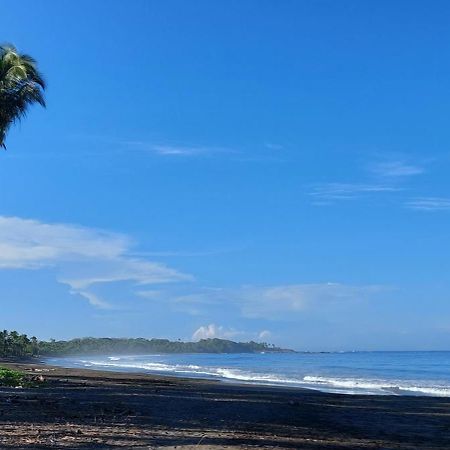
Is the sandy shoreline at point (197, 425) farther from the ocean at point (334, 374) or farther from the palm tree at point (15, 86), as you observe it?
the ocean at point (334, 374)

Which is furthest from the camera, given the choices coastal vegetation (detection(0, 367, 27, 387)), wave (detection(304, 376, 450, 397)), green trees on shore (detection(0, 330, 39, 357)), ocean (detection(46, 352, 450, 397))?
green trees on shore (detection(0, 330, 39, 357))

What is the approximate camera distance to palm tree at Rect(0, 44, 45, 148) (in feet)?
83.4

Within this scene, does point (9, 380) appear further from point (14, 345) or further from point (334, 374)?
point (14, 345)

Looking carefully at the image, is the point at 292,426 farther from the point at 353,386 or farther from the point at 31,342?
the point at 31,342

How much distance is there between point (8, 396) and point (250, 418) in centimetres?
646

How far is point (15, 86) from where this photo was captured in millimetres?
25562

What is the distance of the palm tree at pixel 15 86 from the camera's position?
25.4 m

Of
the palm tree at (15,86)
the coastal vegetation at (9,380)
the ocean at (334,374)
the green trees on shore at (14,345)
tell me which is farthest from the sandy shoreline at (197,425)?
the green trees on shore at (14,345)

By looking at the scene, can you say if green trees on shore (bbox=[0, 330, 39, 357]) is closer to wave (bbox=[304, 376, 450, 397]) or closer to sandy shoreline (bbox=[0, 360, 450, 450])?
wave (bbox=[304, 376, 450, 397])

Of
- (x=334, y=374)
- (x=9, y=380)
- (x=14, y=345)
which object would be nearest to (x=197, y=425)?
(x=9, y=380)

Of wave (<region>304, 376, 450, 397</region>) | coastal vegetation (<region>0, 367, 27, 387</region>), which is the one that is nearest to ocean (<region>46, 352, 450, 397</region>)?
wave (<region>304, 376, 450, 397</region>)

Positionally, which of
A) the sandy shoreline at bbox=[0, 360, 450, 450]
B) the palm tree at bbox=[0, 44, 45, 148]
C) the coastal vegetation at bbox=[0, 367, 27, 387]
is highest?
the palm tree at bbox=[0, 44, 45, 148]

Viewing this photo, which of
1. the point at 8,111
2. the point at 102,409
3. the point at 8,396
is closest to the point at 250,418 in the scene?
the point at 102,409

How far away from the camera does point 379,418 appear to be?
18.9 metres
